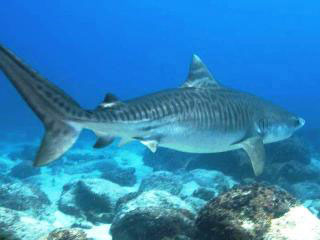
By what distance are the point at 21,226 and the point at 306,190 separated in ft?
36.0

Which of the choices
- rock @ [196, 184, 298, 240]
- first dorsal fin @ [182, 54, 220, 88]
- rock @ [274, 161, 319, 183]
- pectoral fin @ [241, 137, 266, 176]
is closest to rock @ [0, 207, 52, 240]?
rock @ [196, 184, 298, 240]

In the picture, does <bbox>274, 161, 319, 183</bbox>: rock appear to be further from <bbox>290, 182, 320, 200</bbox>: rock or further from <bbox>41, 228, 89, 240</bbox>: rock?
<bbox>41, 228, 89, 240</bbox>: rock

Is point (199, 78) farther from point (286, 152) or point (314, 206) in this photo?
point (286, 152)

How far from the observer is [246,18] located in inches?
6929

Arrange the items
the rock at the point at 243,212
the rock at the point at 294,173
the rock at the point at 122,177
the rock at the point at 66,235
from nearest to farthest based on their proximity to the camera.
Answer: the rock at the point at 243,212 → the rock at the point at 66,235 → the rock at the point at 294,173 → the rock at the point at 122,177

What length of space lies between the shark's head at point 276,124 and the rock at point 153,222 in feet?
9.25

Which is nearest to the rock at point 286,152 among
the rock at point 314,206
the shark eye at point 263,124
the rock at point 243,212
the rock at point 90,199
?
the rock at point 314,206

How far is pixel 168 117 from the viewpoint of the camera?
7617 mm

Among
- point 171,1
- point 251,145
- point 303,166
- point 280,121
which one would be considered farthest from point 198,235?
point 171,1

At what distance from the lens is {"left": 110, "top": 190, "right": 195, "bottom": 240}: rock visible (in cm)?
855

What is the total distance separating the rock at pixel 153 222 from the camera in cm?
855

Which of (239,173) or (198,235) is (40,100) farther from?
(239,173)

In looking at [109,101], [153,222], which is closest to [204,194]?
[153,222]

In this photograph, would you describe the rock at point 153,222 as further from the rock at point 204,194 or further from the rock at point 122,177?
the rock at point 122,177
